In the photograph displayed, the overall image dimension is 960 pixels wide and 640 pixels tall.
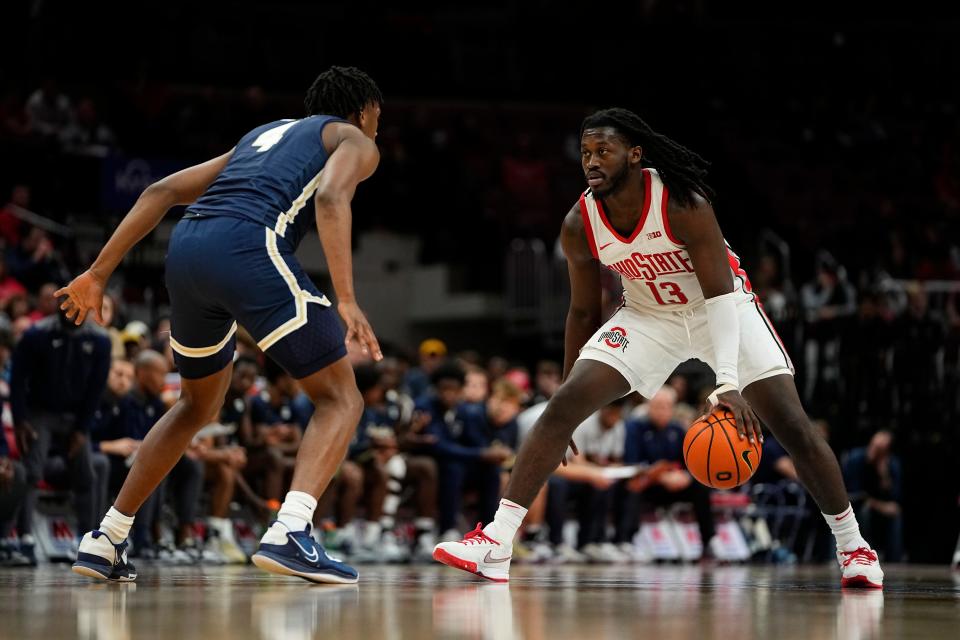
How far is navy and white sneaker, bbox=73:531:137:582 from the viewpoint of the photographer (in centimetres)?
518

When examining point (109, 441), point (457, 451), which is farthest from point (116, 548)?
point (457, 451)

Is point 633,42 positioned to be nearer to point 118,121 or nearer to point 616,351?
point 118,121

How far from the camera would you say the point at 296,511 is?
15.5 ft

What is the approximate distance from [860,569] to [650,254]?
56.5 inches

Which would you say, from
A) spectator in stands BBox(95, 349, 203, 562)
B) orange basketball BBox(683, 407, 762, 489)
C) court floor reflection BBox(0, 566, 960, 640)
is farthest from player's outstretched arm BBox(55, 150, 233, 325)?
spectator in stands BBox(95, 349, 203, 562)

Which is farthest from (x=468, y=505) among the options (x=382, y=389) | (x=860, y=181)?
(x=860, y=181)

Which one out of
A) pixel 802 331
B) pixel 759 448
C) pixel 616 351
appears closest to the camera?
pixel 759 448

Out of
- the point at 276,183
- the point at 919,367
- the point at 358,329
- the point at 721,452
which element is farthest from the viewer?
the point at 919,367

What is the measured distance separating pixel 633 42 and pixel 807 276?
6.37m

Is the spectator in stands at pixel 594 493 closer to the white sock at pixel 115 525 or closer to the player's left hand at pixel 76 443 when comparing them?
the player's left hand at pixel 76 443

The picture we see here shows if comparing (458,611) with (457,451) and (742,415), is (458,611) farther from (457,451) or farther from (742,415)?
(457,451)

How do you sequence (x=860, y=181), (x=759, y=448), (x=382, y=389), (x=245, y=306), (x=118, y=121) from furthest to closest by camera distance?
(x=860, y=181), (x=118, y=121), (x=382, y=389), (x=759, y=448), (x=245, y=306)

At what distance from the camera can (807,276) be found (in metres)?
17.1

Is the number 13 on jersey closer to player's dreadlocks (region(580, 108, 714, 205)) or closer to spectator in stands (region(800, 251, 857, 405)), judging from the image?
player's dreadlocks (region(580, 108, 714, 205))
